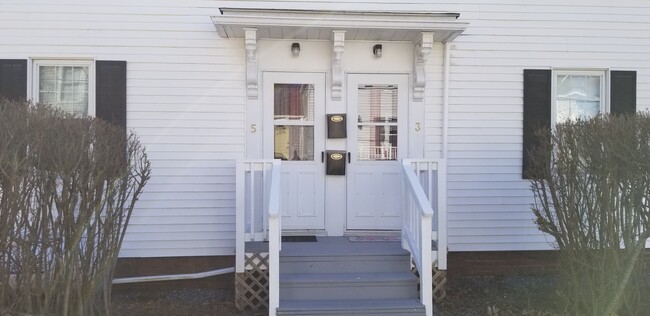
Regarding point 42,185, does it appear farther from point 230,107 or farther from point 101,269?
point 230,107

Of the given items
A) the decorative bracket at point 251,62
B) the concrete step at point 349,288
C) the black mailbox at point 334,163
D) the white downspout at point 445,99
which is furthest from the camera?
the white downspout at point 445,99

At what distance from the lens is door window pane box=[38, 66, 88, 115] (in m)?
6.22

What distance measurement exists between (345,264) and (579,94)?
3.66 metres

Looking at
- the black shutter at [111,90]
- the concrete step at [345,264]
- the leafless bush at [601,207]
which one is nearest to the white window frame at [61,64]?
the black shutter at [111,90]

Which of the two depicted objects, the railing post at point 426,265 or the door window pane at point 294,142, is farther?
the door window pane at point 294,142

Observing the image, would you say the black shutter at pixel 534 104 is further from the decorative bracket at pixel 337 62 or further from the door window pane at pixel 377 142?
the decorative bracket at pixel 337 62

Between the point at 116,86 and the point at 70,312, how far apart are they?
2672 millimetres

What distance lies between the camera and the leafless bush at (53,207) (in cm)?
394

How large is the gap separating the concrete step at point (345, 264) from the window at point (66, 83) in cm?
288

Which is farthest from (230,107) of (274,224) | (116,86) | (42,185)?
(42,185)

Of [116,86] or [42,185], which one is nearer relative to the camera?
[42,185]

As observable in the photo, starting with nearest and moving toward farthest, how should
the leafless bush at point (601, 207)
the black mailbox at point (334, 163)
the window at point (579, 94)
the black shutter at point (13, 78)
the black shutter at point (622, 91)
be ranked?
the leafless bush at point (601, 207) → the black shutter at point (13, 78) → the black mailbox at point (334, 163) → the black shutter at point (622, 91) → the window at point (579, 94)

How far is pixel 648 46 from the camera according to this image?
669cm

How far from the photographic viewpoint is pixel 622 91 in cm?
661
